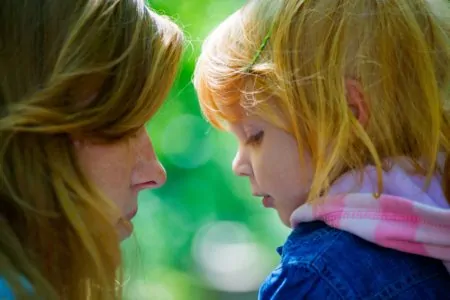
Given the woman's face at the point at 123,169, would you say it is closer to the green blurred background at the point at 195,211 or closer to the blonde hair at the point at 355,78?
the blonde hair at the point at 355,78

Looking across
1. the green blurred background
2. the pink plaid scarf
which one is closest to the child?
the pink plaid scarf

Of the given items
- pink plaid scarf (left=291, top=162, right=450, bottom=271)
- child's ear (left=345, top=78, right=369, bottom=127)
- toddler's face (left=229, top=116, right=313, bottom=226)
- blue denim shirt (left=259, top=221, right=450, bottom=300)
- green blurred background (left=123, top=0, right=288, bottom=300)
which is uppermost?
child's ear (left=345, top=78, right=369, bottom=127)

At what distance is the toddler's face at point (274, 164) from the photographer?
1296 millimetres

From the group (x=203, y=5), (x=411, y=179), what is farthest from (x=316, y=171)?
(x=203, y=5)

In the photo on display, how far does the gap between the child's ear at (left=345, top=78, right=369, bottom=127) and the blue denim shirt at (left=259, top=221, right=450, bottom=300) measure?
0.51 feet

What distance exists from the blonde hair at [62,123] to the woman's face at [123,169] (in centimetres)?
2

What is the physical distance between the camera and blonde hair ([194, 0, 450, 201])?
1244mm

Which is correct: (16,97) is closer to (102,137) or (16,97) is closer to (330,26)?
(102,137)

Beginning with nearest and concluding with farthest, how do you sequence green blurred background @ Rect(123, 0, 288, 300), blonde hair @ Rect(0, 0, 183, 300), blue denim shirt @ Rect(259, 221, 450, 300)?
blonde hair @ Rect(0, 0, 183, 300)
blue denim shirt @ Rect(259, 221, 450, 300)
green blurred background @ Rect(123, 0, 288, 300)

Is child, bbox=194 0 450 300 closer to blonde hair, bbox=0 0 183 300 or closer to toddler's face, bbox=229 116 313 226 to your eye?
toddler's face, bbox=229 116 313 226

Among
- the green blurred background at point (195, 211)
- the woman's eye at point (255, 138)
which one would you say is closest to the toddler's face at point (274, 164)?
the woman's eye at point (255, 138)

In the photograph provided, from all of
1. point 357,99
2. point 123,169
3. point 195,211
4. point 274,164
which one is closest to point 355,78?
point 357,99

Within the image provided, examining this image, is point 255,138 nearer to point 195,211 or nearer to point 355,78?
point 355,78

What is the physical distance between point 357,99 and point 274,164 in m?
0.15
